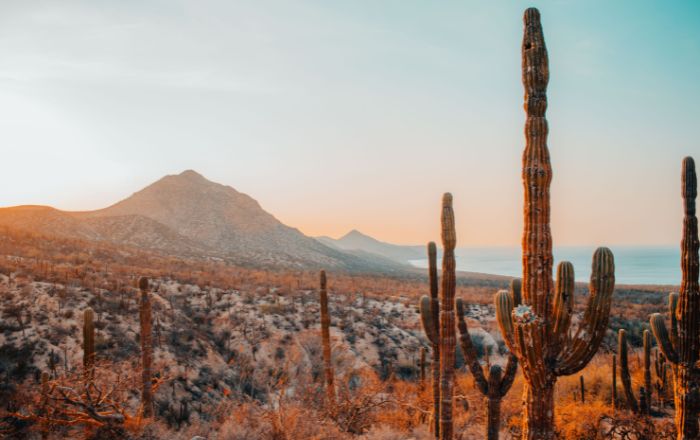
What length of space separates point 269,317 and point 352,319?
4.46 m

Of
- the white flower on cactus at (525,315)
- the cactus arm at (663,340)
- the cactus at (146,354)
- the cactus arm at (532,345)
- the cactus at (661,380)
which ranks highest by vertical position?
the white flower on cactus at (525,315)

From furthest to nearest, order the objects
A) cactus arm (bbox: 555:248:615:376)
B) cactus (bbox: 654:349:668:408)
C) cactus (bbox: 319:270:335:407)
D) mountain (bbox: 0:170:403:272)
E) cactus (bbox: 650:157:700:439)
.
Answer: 1. mountain (bbox: 0:170:403:272)
2. cactus (bbox: 319:270:335:407)
3. cactus (bbox: 654:349:668:408)
4. cactus (bbox: 650:157:700:439)
5. cactus arm (bbox: 555:248:615:376)

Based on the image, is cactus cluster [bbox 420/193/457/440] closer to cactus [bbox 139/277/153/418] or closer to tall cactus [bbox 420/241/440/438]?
tall cactus [bbox 420/241/440/438]

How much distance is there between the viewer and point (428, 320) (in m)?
9.61

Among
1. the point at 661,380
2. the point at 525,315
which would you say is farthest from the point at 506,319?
the point at 661,380

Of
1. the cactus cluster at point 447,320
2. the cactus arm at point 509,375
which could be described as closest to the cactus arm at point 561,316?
the cactus cluster at point 447,320

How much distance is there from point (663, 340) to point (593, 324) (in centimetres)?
401

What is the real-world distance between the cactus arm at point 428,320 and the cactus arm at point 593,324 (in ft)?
14.8

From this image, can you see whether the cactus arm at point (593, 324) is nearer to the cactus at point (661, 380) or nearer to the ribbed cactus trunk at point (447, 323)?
the ribbed cactus trunk at point (447, 323)

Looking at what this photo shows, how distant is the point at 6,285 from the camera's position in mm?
15828

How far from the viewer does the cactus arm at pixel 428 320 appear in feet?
30.7

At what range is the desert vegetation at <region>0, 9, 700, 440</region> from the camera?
5113 millimetres

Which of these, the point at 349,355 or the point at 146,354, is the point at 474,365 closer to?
the point at 146,354

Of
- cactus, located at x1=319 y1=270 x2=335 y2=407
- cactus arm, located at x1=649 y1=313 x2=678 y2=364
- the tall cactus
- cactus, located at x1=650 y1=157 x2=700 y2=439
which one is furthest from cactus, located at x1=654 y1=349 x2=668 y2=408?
cactus, located at x1=319 y1=270 x2=335 y2=407
